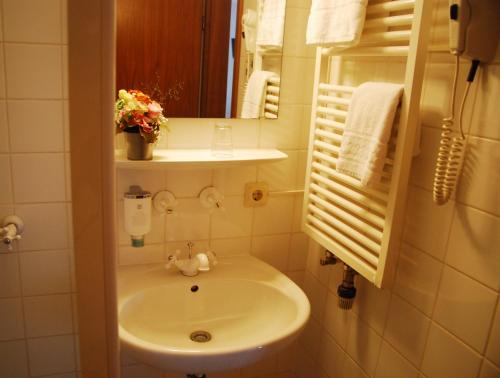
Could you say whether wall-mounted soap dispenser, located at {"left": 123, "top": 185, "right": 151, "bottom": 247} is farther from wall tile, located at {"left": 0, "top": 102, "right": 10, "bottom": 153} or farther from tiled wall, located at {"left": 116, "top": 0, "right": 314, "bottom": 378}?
wall tile, located at {"left": 0, "top": 102, "right": 10, "bottom": 153}

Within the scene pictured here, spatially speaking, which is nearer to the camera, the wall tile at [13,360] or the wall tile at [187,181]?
the wall tile at [13,360]

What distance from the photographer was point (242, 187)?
1.53m

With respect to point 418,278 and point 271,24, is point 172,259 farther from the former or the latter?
point 271,24

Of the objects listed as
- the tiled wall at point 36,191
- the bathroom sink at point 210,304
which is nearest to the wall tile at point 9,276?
the tiled wall at point 36,191

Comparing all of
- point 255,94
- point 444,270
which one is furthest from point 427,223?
point 255,94

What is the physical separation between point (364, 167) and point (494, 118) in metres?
0.32

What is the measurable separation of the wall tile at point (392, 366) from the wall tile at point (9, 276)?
43.7 inches

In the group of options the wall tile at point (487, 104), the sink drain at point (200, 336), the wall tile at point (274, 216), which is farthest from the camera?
the wall tile at point (274, 216)

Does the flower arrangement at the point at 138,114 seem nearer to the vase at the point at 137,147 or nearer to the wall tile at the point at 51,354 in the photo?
the vase at the point at 137,147

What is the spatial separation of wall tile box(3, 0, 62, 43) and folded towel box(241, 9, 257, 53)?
1.89 feet

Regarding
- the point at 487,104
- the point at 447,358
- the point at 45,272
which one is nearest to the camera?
the point at 487,104

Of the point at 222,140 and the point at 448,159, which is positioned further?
the point at 222,140

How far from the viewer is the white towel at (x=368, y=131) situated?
1.04 m

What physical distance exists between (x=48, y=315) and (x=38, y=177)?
436mm
